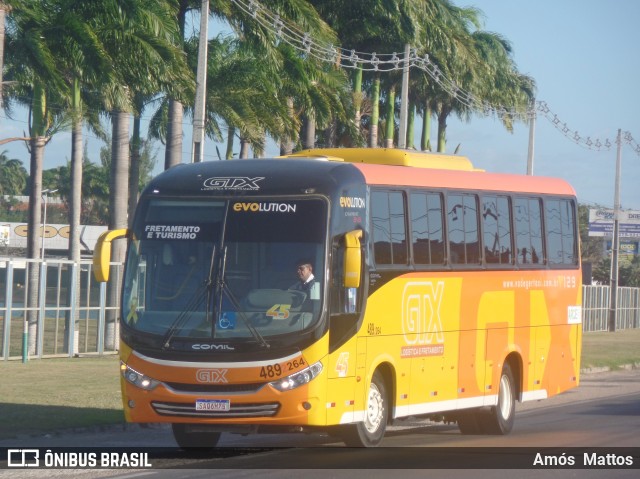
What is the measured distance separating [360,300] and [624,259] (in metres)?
95.8

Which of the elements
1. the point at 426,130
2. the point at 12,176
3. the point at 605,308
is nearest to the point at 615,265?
the point at 605,308

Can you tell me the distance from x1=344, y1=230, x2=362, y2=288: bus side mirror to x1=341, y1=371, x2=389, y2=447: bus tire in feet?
5.31

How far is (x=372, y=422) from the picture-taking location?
14891mm

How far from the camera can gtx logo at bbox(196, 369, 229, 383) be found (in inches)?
526

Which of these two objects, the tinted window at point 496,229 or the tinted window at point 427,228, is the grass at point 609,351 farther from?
the tinted window at point 427,228

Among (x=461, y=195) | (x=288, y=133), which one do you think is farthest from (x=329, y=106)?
(x=461, y=195)

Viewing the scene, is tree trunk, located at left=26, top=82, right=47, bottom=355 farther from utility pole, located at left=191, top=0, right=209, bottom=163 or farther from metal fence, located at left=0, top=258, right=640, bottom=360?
Answer: utility pole, located at left=191, top=0, right=209, bottom=163

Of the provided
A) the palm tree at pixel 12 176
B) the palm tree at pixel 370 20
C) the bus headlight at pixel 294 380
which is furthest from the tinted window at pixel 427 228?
the palm tree at pixel 12 176

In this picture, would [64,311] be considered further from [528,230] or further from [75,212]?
[528,230]

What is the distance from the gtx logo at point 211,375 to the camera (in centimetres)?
1335

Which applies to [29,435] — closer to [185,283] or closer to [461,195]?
[185,283]

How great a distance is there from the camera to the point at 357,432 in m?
14.5

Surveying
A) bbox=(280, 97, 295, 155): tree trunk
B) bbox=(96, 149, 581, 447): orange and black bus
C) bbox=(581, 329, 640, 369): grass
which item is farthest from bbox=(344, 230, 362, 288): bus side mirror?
bbox=(280, 97, 295, 155): tree trunk

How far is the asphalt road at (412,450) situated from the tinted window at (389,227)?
7.66 ft
